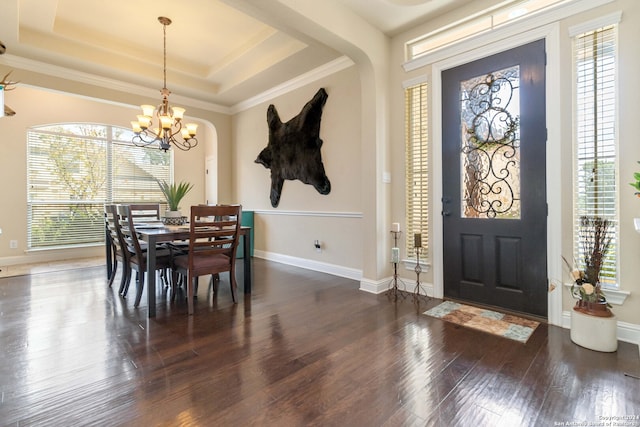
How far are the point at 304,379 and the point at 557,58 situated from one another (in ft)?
9.85

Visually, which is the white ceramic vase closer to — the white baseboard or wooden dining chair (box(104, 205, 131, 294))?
the white baseboard

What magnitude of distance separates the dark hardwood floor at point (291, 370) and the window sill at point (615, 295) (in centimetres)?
29

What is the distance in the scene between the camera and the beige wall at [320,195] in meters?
3.98

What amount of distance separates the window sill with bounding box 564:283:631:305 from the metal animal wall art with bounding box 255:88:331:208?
298 cm

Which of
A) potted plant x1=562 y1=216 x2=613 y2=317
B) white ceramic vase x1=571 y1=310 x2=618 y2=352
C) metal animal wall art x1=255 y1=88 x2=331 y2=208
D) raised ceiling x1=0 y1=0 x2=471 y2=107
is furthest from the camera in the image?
metal animal wall art x1=255 y1=88 x2=331 y2=208

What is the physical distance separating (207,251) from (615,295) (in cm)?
332

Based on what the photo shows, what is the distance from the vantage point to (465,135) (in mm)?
2984

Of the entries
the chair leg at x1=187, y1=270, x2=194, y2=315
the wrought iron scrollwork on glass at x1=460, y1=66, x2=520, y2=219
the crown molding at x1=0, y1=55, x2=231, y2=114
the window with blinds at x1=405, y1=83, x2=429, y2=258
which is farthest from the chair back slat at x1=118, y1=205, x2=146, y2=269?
the wrought iron scrollwork on glass at x1=460, y1=66, x2=520, y2=219

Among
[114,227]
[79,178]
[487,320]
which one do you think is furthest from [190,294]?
[79,178]

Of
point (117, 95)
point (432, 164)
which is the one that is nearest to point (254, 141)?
point (117, 95)

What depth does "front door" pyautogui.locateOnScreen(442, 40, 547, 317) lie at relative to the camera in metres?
2.55

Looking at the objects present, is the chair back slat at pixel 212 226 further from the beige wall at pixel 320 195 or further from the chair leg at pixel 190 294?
the beige wall at pixel 320 195

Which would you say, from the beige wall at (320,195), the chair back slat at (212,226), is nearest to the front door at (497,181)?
the beige wall at (320,195)

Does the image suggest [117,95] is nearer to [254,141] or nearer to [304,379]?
[254,141]
